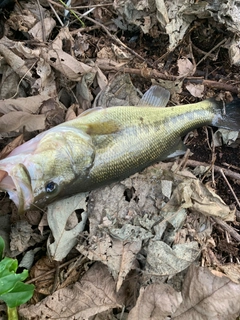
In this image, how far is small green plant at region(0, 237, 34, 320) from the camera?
2412mm

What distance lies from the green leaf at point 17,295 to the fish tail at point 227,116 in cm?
228

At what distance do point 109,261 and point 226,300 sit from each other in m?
1.05

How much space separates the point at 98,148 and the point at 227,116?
4.76ft

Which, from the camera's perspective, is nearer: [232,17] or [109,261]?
[109,261]

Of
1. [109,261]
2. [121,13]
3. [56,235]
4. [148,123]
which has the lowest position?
[109,261]

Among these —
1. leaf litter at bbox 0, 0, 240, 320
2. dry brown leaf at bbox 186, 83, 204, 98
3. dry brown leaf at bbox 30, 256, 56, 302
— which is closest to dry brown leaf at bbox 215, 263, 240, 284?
leaf litter at bbox 0, 0, 240, 320

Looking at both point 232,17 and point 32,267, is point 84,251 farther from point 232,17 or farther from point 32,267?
point 232,17

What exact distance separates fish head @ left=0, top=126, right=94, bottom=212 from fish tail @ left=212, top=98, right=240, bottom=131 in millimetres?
1419

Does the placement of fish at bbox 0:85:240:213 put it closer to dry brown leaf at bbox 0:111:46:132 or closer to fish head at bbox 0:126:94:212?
fish head at bbox 0:126:94:212

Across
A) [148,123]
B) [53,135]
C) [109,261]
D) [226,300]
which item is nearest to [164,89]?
[148,123]

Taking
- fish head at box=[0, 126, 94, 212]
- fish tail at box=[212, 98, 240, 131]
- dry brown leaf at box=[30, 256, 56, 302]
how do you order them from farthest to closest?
fish tail at box=[212, 98, 240, 131] → dry brown leaf at box=[30, 256, 56, 302] → fish head at box=[0, 126, 94, 212]

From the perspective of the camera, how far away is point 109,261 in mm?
3352

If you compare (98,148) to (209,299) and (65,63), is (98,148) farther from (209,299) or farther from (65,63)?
(209,299)

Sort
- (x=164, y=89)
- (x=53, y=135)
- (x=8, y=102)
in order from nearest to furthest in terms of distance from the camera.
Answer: (x=53, y=135) < (x=8, y=102) < (x=164, y=89)
